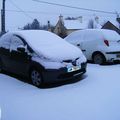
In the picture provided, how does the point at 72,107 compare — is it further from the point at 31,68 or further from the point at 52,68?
the point at 31,68

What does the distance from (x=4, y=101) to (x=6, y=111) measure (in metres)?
0.76

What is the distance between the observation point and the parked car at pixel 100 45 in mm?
11086

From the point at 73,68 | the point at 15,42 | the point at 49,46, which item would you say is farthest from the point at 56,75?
the point at 15,42

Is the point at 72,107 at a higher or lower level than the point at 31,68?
lower

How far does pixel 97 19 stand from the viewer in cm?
7819

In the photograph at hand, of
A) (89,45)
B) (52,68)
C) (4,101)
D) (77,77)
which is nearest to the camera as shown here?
(4,101)

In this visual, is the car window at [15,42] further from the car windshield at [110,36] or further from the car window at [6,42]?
the car windshield at [110,36]

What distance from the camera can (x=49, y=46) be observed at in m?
8.45

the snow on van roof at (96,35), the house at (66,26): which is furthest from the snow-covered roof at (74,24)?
the snow on van roof at (96,35)

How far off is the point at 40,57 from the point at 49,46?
80cm

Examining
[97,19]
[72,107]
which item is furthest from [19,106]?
[97,19]

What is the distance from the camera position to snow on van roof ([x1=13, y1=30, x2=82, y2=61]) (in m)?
7.85

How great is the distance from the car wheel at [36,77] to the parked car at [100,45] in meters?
4.04

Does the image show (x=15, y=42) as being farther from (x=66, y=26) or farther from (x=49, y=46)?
(x=66, y=26)
